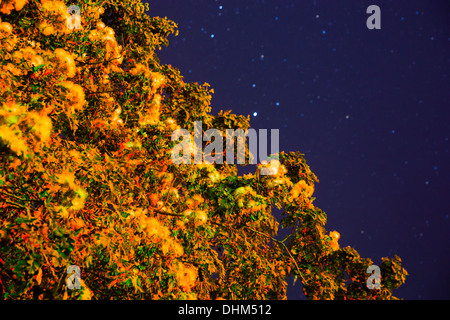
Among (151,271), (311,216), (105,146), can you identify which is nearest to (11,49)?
(105,146)

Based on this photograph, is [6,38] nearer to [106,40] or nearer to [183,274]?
[106,40]

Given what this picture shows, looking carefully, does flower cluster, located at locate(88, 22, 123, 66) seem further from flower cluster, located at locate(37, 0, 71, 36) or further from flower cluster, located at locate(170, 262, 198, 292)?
flower cluster, located at locate(170, 262, 198, 292)

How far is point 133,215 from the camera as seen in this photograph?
3371 millimetres

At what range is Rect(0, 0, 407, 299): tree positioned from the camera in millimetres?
2285

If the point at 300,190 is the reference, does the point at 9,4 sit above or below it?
above

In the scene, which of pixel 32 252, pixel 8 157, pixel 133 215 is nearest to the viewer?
pixel 8 157

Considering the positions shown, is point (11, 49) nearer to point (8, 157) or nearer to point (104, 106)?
point (104, 106)

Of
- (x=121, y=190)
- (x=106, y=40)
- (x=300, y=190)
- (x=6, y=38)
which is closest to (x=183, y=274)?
(x=121, y=190)

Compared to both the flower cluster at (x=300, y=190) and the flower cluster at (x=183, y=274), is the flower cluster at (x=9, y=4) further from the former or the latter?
the flower cluster at (x=300, y=190)

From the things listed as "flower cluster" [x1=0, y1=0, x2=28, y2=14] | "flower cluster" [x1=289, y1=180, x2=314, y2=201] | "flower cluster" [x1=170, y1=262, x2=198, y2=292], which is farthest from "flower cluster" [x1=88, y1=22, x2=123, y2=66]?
"flower cluster" [x1=289, y1=180, x2=314, y2=201]

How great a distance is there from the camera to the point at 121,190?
11.8ft

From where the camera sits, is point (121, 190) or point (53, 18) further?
point (53, 18)
